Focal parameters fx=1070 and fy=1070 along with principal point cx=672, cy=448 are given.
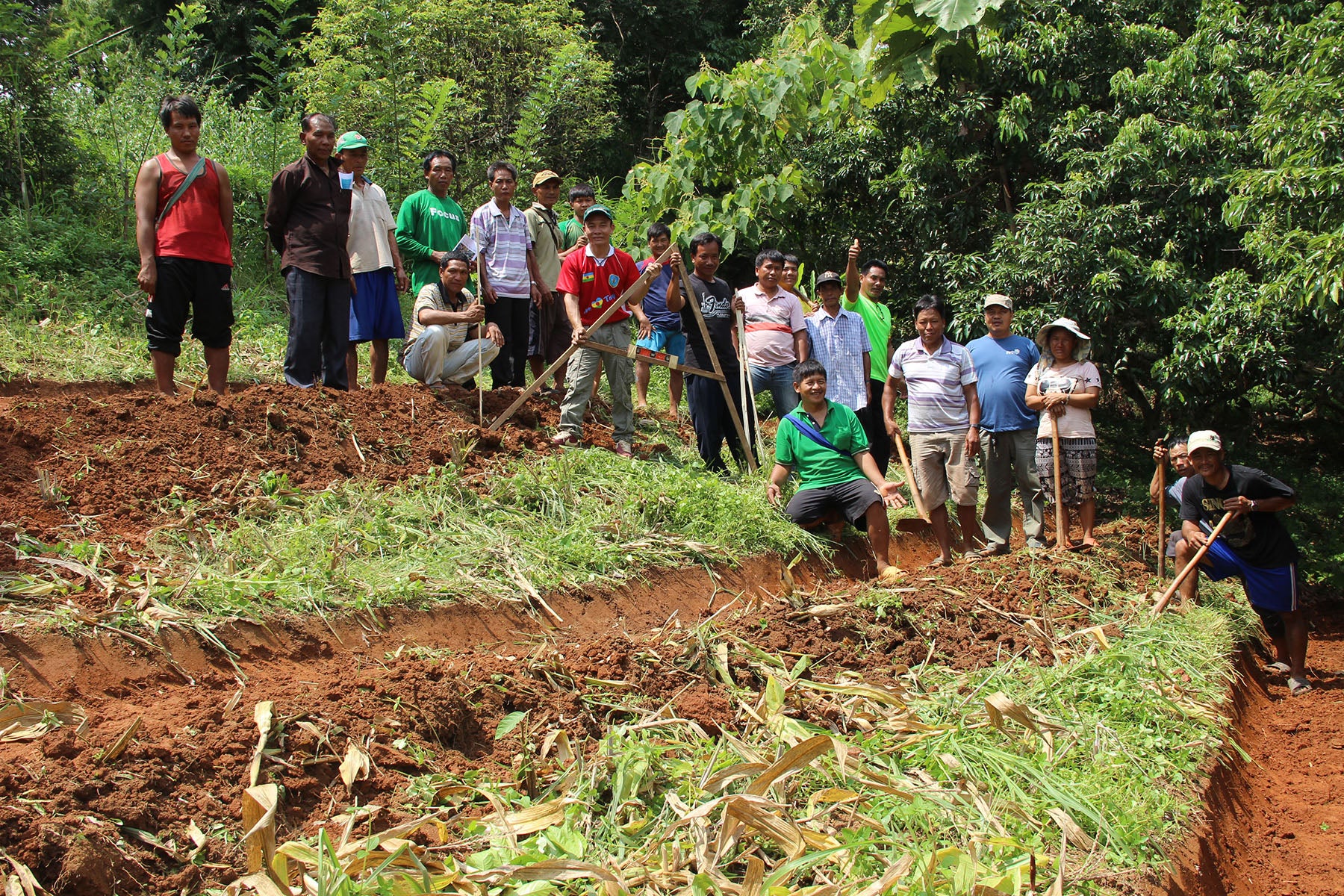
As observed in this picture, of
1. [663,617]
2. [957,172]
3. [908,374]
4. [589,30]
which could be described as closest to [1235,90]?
[957,172]

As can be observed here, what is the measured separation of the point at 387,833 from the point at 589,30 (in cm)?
1619

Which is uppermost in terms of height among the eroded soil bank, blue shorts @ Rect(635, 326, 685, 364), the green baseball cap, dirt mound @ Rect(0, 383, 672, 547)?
the green baseball cap

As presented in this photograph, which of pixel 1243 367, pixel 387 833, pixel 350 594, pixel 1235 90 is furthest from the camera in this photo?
pixel 1235 90

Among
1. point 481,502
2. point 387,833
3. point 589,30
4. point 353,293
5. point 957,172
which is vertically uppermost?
point 589,30

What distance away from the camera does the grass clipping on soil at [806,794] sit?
321cm

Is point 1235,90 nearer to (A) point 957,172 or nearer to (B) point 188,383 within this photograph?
(A) point 957,172

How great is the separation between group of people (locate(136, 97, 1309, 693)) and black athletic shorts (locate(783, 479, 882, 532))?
1cm

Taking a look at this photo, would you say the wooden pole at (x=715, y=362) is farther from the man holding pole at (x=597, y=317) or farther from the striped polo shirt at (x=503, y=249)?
the striped polo shirt at (x=503, y=249)

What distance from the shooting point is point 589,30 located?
17.4m

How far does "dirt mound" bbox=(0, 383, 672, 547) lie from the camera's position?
17.3 feet

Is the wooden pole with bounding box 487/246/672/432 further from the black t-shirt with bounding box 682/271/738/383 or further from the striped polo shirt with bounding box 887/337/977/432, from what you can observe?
the striped polo shirt with bounding box 887/337/977/432

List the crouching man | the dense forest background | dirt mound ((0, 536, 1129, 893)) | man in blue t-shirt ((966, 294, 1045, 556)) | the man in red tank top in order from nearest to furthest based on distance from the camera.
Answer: dirt mound ((0, 536, 1129, 893))
the man in red tank top
the crouching man
man in blue t-shirt ((966, 294, 1045, 556))
the dense forest background

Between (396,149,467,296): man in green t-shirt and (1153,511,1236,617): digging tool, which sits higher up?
(396,149,467,296): man in green t-shirt

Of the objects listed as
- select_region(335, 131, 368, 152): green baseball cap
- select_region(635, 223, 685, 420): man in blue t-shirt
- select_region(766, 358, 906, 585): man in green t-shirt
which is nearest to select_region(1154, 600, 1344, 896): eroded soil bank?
select_region(766, 358, 906, 585): man in green t-shirt
